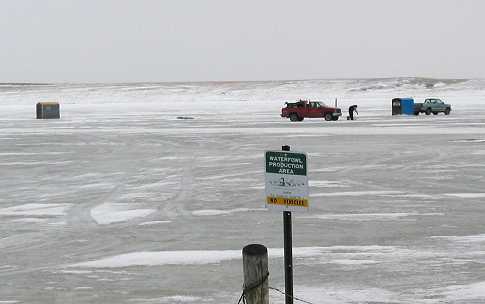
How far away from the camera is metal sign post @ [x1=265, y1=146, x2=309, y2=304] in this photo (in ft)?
20.1

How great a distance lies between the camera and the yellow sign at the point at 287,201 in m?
6.20

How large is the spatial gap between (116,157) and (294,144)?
6902mm

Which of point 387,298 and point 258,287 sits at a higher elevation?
point 258,287

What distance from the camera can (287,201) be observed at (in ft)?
20.5

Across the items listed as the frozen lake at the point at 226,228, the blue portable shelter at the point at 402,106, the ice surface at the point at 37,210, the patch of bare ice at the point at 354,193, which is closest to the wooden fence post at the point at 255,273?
the frozen lake at the point at 226,228

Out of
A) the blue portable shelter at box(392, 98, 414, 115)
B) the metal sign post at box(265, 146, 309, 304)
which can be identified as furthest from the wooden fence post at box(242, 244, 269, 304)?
the blue portable shelter at box(392, 98, 414, 115)

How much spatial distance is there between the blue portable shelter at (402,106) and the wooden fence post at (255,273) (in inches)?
1921

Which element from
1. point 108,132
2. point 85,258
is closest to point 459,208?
point 85,258

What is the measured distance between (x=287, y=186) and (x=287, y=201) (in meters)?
0.13

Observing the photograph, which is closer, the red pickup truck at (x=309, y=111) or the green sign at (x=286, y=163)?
the green sign at (x=286, y=163)

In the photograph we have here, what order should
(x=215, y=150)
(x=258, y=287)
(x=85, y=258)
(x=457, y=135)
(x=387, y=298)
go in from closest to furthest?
(x=258, y=287), (x=387, y=298), (x=85, y=258), (x=215, y=150), (x=457, y=135)

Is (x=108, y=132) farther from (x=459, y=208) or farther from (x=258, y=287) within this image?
(x=258, y=287)

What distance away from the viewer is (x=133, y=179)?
17266 millimetres

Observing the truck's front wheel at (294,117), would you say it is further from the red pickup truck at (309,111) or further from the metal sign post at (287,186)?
the metal sign post at (287,186)
